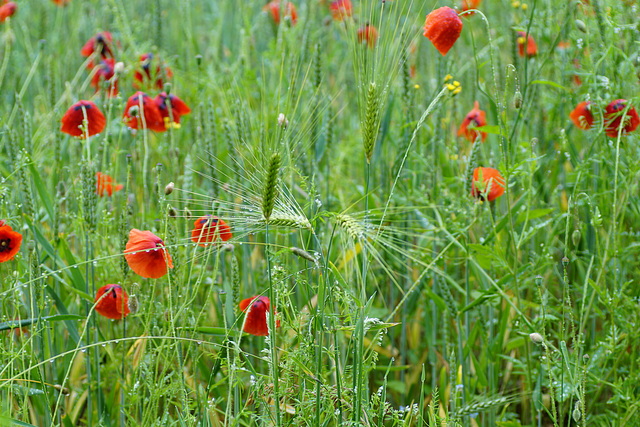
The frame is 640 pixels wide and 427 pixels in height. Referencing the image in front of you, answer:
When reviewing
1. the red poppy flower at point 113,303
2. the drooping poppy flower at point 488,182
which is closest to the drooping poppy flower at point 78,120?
A: the red poppy flower at point 113,303

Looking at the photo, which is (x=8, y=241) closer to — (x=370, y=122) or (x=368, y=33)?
(x=370, y=122)

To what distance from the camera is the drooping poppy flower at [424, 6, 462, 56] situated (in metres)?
1.27

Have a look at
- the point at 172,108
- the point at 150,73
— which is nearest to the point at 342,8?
the point at 150,73

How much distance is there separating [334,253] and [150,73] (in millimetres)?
870

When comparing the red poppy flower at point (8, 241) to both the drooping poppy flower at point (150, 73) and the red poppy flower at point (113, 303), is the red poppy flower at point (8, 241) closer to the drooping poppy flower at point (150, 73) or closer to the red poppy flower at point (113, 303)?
the red poppy flower at point (113, 303)

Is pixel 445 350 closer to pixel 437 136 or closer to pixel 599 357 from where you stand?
pixel 599 357

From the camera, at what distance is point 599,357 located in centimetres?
138

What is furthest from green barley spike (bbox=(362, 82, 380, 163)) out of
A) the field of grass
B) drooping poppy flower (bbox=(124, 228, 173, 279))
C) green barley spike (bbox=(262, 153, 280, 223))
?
drooping poppy flower (bbox=(124, 228, 173, 279))

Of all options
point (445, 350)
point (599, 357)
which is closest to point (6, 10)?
point (445, 350)

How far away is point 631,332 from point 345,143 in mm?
1257

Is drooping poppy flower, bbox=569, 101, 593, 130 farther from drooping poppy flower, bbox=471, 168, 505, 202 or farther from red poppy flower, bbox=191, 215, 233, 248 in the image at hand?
red poppy flower, bbox=191, 215, 233, 248

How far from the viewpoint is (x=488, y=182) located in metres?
1.39

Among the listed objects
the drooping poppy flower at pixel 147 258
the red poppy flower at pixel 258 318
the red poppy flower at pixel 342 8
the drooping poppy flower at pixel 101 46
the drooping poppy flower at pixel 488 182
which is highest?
the red poppy flower at pixel 342 8

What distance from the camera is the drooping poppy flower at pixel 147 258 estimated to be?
3.73 feet
